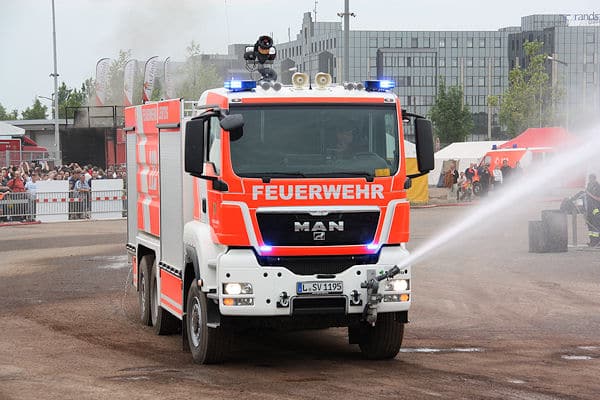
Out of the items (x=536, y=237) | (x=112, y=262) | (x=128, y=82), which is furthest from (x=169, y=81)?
(x=536, y=237)

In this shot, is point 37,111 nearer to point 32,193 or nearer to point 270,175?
point 32,193

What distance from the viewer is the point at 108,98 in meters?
59.1

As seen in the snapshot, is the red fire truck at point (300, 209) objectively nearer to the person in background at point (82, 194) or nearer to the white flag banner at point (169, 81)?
the white flag banner at point (169, 81)

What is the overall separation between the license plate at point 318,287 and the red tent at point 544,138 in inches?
1788

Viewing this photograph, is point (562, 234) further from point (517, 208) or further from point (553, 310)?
point (517, 208)

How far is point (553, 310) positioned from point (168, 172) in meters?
6.16

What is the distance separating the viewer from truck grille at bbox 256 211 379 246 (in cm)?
1104


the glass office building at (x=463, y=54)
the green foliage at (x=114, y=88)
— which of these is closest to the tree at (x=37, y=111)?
the glass office building at (x=463, y=54)

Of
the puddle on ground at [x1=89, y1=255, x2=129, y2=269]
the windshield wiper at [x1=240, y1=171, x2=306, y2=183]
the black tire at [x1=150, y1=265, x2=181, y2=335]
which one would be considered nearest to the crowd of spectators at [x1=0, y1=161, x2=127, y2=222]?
the puddle on ground at [x1=89, y1=255, x2=129, y2=269]

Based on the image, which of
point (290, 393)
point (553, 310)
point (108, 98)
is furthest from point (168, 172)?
point (108, 98)

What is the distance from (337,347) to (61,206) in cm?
2841

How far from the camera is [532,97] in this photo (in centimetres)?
7931

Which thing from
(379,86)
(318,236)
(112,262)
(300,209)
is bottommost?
(112,262)

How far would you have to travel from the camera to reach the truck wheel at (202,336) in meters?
11.4
